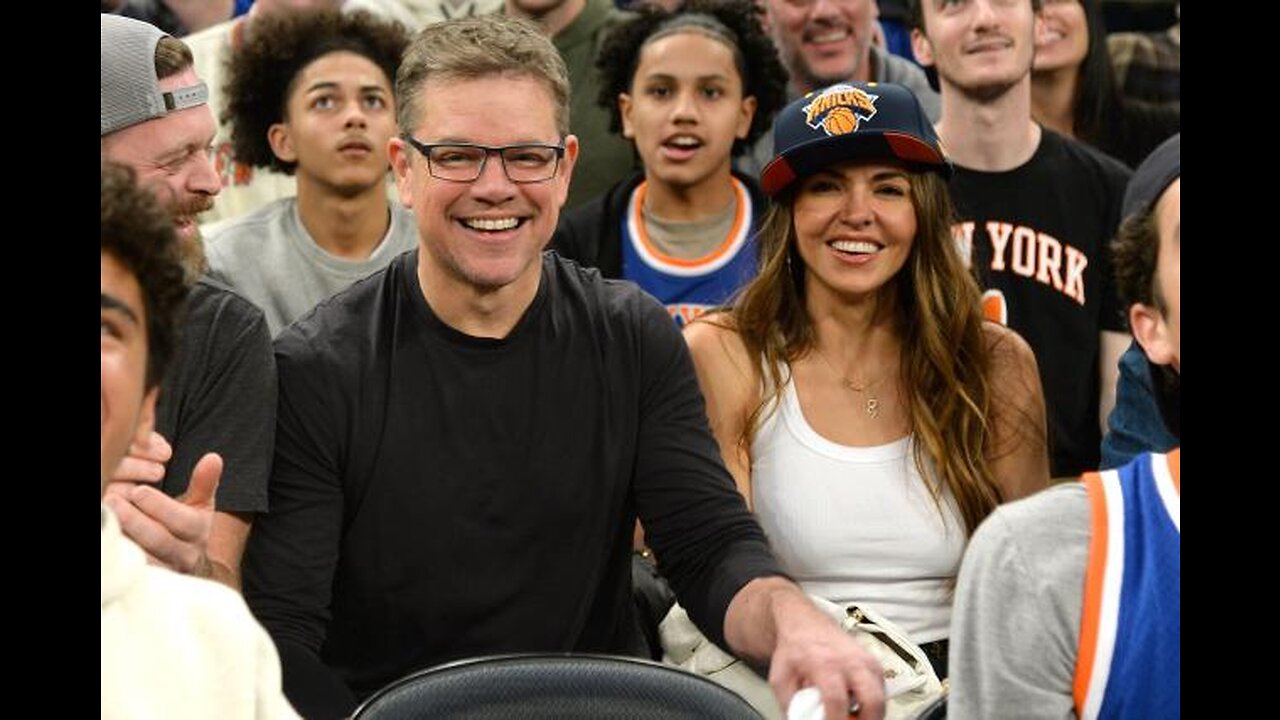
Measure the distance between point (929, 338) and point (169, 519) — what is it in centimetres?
122

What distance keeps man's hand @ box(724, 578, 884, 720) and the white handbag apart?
6 centimetres

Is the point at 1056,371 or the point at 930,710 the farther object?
the point at 1056,371

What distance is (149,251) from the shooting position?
43.8 inches

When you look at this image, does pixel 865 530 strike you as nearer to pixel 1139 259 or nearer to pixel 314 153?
pixel 1139 259

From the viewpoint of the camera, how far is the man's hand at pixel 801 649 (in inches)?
62.1

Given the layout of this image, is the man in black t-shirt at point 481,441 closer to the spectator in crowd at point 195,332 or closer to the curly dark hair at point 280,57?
the spectator in crowd at point 195,332

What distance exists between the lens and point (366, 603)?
2121mm

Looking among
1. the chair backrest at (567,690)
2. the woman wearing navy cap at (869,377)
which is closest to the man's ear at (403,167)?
the woman wearing navy cap at (869,377)

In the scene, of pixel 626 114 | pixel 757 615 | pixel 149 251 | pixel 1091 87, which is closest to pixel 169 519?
pixel 149 251

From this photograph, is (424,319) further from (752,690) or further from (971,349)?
(971,349)
